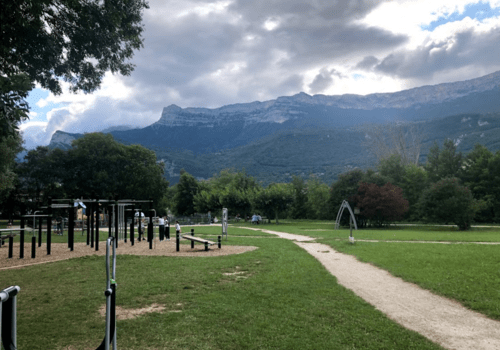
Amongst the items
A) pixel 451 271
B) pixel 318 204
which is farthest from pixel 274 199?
pixel 451 271

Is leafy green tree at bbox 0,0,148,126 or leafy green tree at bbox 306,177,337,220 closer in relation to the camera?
leafy green tree at bbox 0,0,148,126

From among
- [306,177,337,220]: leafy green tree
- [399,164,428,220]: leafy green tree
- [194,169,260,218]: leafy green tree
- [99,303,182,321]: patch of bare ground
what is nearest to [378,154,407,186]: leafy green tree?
[399,164,428,220]: leafy green tree

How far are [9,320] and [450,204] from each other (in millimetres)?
38606

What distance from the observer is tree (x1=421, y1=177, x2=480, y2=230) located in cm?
3481

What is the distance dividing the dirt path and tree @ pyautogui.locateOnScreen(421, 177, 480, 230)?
2861cm

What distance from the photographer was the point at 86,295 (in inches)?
312

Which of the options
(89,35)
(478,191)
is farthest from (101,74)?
(478,191)

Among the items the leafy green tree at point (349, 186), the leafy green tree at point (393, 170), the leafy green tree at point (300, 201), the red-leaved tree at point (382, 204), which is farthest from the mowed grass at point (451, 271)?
the leafy green tree at point (300, 201)

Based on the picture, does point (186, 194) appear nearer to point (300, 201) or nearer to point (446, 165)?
point (300, 201)

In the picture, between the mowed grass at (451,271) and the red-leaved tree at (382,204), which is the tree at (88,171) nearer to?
the red-leaved tree at (382,204)

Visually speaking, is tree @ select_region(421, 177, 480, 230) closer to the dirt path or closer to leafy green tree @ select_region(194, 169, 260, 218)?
leafy green tree @ select_region(194, 169, 260, 218)

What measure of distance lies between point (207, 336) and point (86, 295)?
3879mm

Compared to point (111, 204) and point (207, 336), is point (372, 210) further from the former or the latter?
point (207, 336)

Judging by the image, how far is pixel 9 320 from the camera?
2.69m
